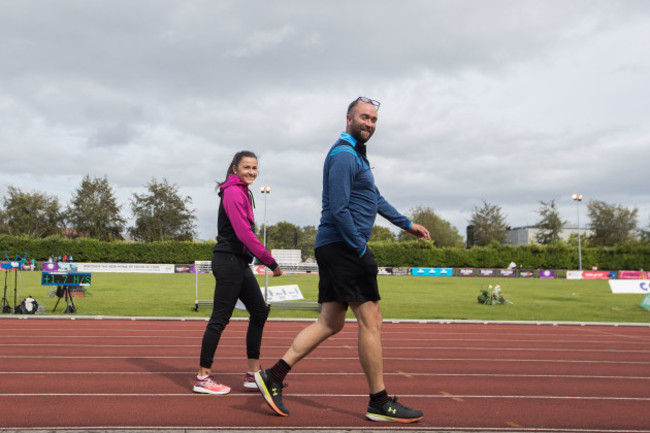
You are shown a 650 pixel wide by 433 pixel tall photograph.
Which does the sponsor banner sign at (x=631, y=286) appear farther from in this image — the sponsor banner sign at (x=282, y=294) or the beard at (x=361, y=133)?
the beard at (x=361, y=133)

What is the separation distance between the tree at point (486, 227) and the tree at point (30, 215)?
58721 mm

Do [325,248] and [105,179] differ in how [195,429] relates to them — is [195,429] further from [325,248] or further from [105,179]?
[105,179]

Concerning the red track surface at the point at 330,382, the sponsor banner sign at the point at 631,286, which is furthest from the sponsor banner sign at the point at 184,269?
the red track surface at the point at 330,382

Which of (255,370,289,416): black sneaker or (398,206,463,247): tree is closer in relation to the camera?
(255,370,289,416): black sneaker

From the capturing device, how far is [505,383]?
18.5 feet

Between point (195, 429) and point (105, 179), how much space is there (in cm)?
8194

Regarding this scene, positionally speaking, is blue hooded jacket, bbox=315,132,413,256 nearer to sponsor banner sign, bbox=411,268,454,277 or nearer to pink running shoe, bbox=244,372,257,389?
pink running shoe, bbox=244,372,257,389

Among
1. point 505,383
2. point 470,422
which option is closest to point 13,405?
point 470,422

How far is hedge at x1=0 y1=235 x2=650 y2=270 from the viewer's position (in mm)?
56625

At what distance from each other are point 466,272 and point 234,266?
53219 mm

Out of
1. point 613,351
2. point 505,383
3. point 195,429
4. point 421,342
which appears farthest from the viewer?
point 421,342

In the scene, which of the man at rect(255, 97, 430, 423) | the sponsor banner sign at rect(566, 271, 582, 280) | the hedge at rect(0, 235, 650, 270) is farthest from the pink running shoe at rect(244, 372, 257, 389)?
the hedge at rect(0, 235, 650, 270)

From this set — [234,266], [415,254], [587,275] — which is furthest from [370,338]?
[415,254]

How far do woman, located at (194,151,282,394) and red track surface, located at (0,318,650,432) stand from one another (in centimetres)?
26
